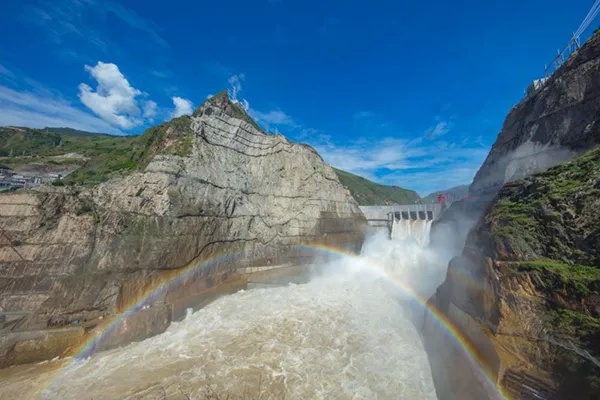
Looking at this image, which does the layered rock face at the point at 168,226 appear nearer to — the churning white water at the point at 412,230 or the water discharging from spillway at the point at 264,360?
the water discharging from spillway at the point at 264,360

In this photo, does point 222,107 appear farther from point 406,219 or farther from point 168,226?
point 406,219

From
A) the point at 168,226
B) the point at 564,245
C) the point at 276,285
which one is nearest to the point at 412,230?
the point at 276,285

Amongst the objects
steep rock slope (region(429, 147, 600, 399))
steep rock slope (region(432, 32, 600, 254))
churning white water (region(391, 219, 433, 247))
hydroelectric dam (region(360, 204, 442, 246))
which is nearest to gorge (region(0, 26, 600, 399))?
steep rock slope (region(429, 147, 600, 399))

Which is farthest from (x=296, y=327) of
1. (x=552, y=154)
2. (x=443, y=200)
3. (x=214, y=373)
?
(x=443, y=200)

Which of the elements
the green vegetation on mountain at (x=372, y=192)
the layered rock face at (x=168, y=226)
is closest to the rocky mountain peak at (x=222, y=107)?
the layered rock face at (x=168, y=226)

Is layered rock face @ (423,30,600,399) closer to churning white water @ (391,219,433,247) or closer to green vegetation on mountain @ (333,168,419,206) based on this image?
churning white water @ (391,219,433,247)
